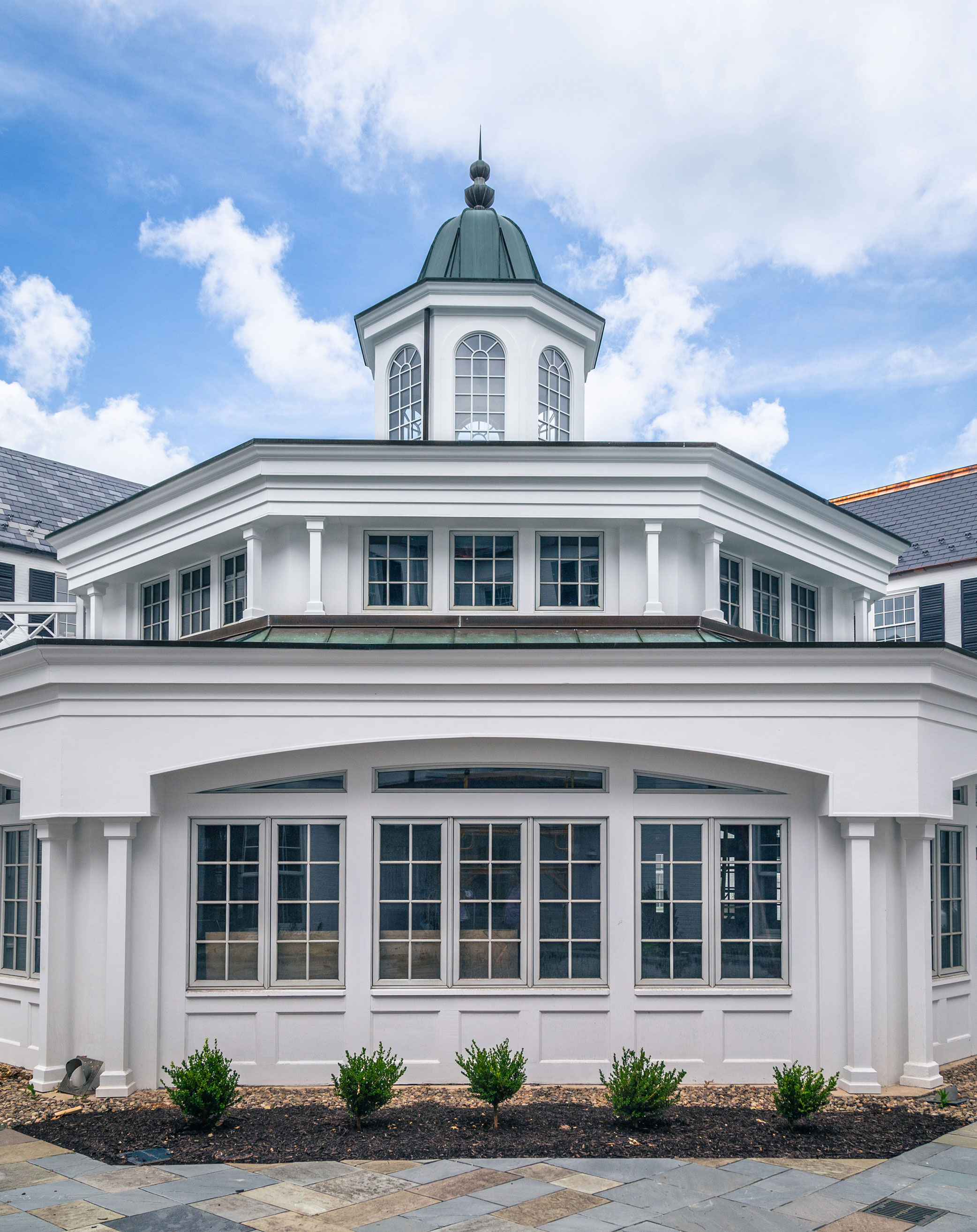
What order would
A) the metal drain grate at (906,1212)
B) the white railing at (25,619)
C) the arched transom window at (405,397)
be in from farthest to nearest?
1. the white railing at (25,619)
2. the arched transom window at (405,397)
3. the metal drain grate at (906,1212)

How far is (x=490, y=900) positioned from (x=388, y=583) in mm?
4333

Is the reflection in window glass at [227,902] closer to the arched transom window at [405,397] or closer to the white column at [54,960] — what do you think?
the white column at [54,960]

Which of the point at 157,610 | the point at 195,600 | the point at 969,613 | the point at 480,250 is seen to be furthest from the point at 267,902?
the point at 969,613

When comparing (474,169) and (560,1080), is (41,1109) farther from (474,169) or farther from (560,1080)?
(474,169)

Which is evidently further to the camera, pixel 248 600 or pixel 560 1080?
pixel 248 600

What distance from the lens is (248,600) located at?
13312 millimetres

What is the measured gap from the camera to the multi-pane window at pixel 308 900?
34.8 feet

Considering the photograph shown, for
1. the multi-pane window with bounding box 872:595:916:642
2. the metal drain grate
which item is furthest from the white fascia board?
the multi-pane window with bounding box 872:595:916:642

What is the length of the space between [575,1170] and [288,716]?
4853mm

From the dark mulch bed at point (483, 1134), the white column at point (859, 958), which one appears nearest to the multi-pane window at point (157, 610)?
the dark mulch bed at point (483, 1134)

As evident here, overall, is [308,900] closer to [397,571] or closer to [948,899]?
[397,571]

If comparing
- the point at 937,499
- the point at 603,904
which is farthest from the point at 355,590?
the point at 937,499

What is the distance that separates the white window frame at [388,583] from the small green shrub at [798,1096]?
6.59 meters

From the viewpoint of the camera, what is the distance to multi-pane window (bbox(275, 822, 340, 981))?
34.8ft
